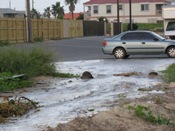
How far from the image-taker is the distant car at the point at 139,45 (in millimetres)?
28594

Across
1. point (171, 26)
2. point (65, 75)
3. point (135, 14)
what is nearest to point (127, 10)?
point (135, 14)

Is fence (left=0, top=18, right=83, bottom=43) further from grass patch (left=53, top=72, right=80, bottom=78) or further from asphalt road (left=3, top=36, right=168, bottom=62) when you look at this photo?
grass patch (left=53, top=72, right=80, bottom=78)

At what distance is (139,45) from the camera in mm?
28891

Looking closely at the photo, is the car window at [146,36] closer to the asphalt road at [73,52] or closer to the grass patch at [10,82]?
the asphalt road at [73,52]

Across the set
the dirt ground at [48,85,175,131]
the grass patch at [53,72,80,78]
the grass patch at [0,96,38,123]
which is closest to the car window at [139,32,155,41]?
the grass patch at [53,72,80,78]

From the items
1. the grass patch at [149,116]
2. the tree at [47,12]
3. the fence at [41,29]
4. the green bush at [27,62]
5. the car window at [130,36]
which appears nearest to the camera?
the grass patch at [149,116]

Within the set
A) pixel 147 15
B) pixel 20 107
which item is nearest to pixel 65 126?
pixel 20 107

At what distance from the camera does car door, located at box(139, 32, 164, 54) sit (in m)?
28.6

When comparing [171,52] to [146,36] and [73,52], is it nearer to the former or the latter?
[146,36]

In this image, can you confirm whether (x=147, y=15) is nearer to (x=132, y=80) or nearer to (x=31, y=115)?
(x=132, y=80)

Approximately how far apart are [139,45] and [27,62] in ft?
40.3

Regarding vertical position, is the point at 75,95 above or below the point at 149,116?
below

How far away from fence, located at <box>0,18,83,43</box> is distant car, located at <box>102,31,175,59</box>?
702 inches

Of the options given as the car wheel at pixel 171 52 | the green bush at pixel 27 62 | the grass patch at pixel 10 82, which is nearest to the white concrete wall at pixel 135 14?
the car wheel at pixel 171 52
